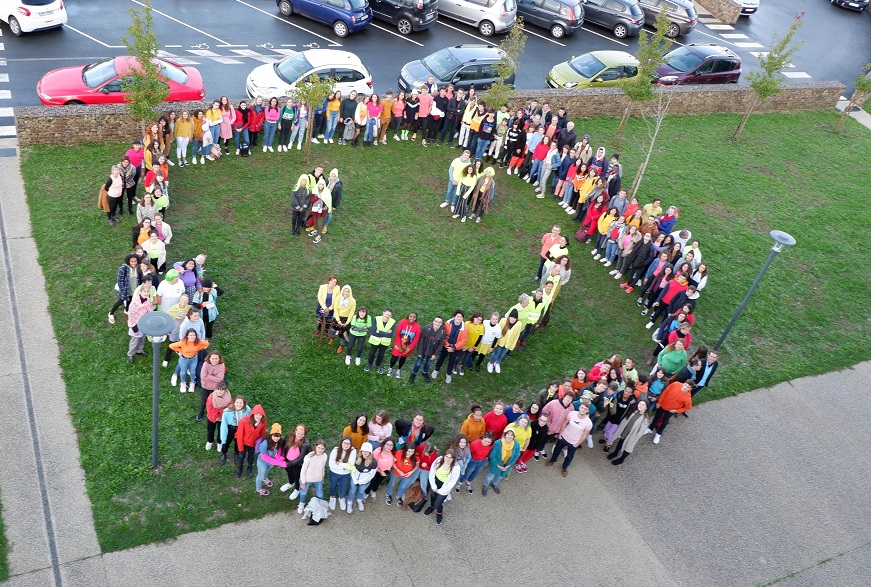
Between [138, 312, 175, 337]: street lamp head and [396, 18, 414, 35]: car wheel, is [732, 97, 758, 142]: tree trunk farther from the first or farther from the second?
[138, 312, 175, 337]: street lamp head

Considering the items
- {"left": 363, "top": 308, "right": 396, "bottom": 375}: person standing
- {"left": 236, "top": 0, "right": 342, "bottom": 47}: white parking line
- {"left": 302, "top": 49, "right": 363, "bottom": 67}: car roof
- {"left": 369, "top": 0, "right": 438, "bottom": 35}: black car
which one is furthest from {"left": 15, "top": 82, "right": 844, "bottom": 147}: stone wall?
{"left": 363, "top": 308, "right": 396, "bottom": 375}: person standing

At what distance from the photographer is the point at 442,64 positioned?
851 inches

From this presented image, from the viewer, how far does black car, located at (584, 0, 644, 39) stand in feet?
93.9

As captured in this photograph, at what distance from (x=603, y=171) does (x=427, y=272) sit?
200 inches

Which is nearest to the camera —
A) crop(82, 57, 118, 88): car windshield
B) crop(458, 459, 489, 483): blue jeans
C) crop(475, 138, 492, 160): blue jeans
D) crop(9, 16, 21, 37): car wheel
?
crop(458, 459, 489, 483): blue jeans

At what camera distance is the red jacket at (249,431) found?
400 inches

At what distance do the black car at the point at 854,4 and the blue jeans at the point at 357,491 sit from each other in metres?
35.8

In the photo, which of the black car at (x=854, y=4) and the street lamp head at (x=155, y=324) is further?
the black car at (x=854, y=4)

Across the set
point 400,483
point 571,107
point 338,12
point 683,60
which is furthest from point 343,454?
point 683,60

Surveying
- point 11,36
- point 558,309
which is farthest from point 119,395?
point 11,36

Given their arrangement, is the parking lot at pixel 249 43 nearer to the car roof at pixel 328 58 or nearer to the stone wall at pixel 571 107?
the car roof at pixel 328 58

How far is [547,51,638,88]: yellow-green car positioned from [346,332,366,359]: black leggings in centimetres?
1330

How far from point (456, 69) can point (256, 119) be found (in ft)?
21.7

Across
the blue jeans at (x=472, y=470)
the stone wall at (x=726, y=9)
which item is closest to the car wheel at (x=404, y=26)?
the stone wall at (x=726, y=9)
